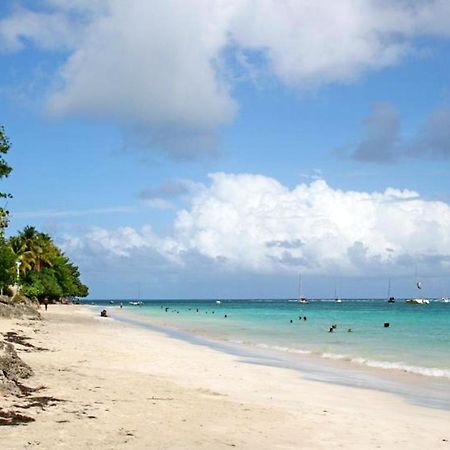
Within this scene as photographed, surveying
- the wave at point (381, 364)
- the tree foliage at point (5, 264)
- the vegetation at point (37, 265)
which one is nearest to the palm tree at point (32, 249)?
the vegetation at point (37, 265)

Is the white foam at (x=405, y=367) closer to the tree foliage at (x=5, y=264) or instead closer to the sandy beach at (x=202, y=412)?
the sandy beach at (x=202, y=412)

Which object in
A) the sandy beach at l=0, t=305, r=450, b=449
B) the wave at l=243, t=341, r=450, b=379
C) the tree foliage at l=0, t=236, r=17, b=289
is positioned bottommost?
the wave at l=243, t=341, r=450, b=379

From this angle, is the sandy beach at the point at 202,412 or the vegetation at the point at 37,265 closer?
the sandy beach at the point at 202,412

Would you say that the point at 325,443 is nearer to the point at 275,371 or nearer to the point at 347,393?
the point at 347,393

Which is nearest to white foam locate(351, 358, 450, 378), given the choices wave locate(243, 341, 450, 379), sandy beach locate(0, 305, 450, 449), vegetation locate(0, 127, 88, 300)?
wave locate(243, 341, 450, 379)

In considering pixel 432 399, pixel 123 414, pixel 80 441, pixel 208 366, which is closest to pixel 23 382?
pixel 123 414

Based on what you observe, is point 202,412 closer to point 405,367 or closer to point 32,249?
point 405,367

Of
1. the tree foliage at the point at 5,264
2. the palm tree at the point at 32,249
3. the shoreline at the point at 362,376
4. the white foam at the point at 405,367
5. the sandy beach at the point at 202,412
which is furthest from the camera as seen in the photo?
the palm tree at the point at 32,249

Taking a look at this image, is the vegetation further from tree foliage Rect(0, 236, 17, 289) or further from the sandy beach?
the sandy beach

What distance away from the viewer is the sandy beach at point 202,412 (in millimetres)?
10352

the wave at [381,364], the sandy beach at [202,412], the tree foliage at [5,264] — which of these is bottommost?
the wave at [381,364]

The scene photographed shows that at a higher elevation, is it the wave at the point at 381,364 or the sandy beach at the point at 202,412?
the sandy beach at the point at 202,412

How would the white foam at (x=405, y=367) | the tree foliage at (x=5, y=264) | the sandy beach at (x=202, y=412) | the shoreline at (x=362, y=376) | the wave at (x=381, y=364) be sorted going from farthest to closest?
the tree foliage at (x=5, y=264)
the wave at (x=381, y=364)
the white foam at (x=405, y=367)
the shoreline at (x=362, y=376)
the sandy beach at (x=202, y=412)

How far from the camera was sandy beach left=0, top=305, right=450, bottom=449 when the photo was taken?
10.4m
